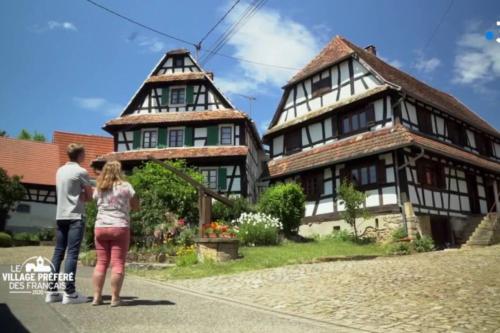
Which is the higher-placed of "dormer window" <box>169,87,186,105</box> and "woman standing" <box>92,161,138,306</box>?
"dormer window" <box>169,87,186,105</box>

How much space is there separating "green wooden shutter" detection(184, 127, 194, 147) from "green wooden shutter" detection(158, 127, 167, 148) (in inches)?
48.9

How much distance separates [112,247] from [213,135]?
2071cm

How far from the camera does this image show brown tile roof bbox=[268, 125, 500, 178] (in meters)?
17.9

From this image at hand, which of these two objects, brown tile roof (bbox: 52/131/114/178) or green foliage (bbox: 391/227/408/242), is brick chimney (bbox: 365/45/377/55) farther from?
brown tile roof (bbox: 52/131/114/178)

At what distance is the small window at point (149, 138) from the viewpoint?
2605 centimetres

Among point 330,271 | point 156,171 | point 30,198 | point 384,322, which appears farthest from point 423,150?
point 30,198

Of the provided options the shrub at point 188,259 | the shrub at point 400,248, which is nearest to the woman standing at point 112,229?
the shrub at point 188,259

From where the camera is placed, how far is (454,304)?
241 inches

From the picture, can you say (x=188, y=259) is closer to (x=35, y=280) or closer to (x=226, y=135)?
(x=35, y=280)

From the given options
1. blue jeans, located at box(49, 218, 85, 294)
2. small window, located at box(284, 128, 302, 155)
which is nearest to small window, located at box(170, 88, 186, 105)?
small window, located at box(284, 128, 302, 155)

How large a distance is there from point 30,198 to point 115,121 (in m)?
10.8

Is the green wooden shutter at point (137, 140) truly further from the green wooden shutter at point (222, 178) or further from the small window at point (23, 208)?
the small window at point (23, 208)

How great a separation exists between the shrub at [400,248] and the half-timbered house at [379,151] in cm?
131

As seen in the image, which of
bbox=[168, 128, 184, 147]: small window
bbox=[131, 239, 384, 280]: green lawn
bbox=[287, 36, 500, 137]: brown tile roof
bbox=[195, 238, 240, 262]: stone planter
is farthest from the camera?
bbox=[168, 128, 184, 147]: small window
